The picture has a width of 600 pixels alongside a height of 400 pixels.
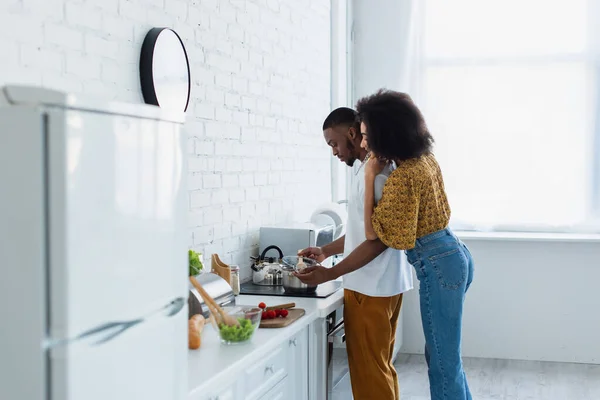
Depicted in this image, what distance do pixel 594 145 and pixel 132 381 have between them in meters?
4.41

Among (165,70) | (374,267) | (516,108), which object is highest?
(516,108)

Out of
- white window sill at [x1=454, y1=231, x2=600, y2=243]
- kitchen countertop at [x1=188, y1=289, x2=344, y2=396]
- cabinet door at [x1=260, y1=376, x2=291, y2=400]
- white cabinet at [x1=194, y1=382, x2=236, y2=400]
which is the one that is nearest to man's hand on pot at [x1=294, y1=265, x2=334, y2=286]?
kitchen countertop at [x1=188, y1=289, x2=344, y2=396]

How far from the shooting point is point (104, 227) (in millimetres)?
1329

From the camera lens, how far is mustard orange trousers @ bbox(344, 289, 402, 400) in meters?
2.97

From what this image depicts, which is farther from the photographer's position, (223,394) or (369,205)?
(369,205)

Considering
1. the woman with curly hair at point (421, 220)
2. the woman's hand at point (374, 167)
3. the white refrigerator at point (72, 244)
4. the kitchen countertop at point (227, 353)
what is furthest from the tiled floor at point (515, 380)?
the white refrigerator at point (72, 244)

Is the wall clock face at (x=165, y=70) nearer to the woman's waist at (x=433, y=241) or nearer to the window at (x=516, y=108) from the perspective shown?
the woman's waist at (x=433, y=241)

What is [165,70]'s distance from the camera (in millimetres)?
2750

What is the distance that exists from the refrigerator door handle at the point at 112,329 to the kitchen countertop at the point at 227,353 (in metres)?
0.31

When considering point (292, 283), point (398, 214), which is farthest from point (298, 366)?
point (398, 214)

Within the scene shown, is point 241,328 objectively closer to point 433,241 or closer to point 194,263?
point 194,263

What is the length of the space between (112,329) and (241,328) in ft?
2.90

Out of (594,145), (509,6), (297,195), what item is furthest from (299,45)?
(594,145)

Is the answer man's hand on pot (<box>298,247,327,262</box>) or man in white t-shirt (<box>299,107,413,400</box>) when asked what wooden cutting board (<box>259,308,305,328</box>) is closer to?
man in white t-shirt (<box>299,107,413,400</box>)
